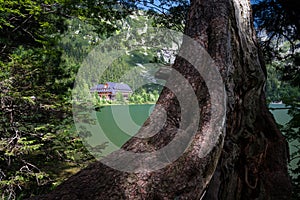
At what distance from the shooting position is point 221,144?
1253 millimetres

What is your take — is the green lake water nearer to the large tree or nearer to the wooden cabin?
the wooden cabin

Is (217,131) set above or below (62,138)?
above

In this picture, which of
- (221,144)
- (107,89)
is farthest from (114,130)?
(221,144)

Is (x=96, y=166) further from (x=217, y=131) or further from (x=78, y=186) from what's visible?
(x=217, y=131)

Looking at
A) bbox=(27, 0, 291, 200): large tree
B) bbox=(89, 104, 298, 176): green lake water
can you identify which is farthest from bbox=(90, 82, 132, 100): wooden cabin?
bbox=(27, 0, 291, 200): large tree

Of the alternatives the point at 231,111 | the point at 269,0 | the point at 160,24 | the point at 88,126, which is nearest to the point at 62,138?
the point at 88,126

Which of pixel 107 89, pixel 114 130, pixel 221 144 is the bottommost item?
pixel 114 130

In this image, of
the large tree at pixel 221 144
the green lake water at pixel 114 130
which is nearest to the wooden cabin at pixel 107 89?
the green lake water at pixel 114 130

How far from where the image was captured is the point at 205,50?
1.45 meters

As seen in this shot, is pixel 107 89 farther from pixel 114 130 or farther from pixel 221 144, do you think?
pixel 114 130

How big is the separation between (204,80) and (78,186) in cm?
90

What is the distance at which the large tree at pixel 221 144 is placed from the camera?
3.39 ft

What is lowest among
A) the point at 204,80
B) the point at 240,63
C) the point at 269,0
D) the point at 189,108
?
the point at 189,108

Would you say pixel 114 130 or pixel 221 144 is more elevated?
pixel 221 144
